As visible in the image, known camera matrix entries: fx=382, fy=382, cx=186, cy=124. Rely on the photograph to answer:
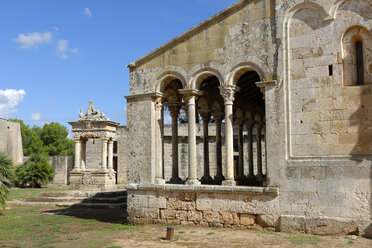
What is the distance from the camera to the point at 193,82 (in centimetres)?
1207

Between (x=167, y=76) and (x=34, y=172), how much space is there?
803 inches

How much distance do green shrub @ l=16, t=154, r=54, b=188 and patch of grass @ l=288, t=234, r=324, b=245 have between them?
78.3ft

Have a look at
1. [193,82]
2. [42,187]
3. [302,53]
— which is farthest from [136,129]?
[42,187]

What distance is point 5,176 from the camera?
49.7 ft

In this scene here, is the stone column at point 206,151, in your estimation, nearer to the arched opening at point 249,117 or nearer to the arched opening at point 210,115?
the arched opening at point 210,115

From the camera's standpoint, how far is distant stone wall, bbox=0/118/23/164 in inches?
1346

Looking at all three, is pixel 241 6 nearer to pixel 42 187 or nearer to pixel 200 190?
pixel 200 190

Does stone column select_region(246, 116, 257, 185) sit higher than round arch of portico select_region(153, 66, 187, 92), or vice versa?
round arch of portico select_region(153, 66, 187, 92)

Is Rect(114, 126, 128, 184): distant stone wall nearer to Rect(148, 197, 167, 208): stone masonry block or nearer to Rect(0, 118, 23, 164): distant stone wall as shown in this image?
Rect(0, 118, 23, 164): distant stone wall

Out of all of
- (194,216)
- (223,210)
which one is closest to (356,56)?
(223,210)

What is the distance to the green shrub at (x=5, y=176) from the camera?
1434 centimetres

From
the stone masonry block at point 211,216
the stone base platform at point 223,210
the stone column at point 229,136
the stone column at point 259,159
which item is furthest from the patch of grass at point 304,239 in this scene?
the stone column at point 259,159

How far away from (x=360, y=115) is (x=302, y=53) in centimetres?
228

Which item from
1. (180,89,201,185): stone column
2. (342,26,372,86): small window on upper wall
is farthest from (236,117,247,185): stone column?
(342,26,372,86): small window on upper wall
